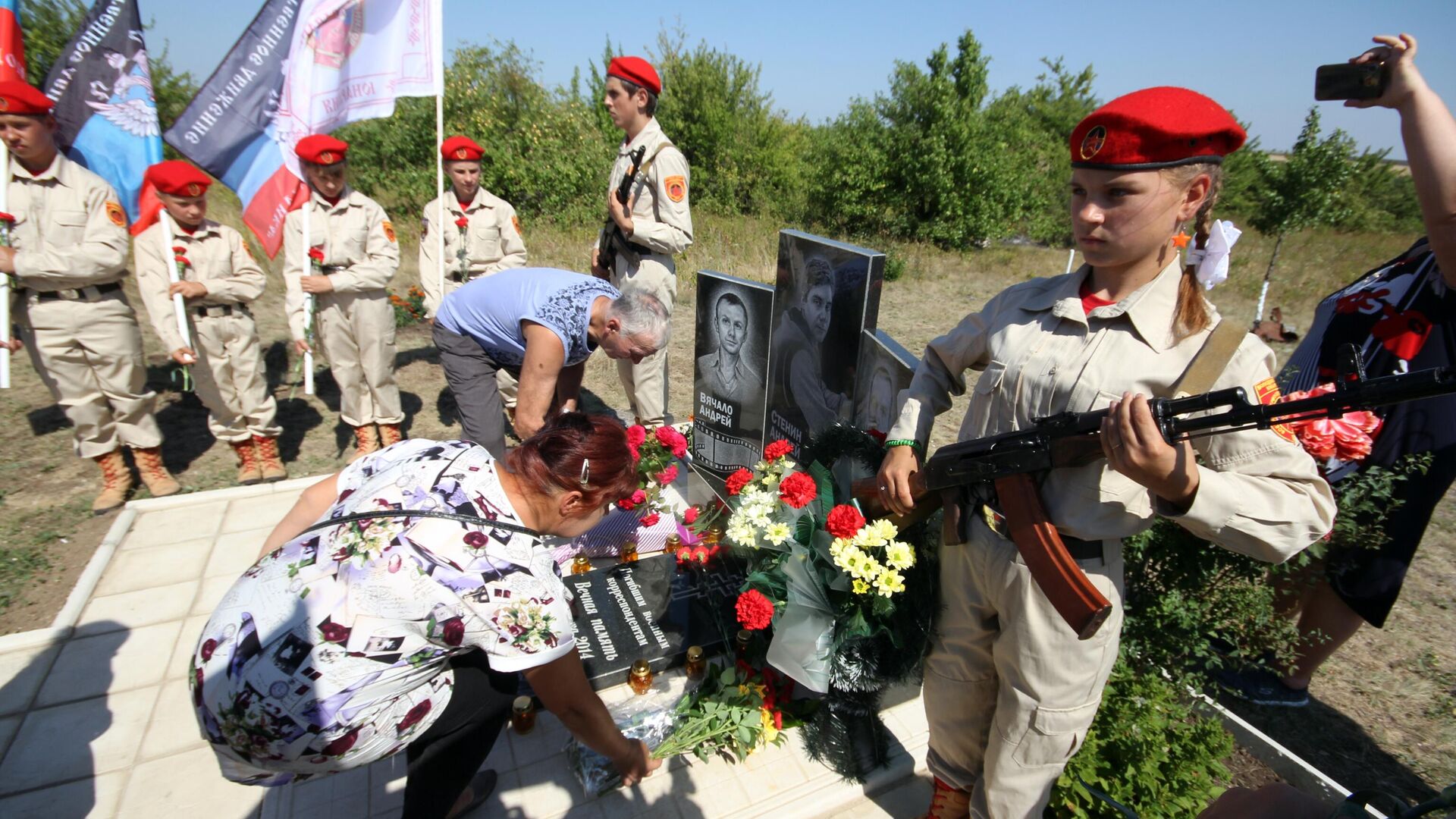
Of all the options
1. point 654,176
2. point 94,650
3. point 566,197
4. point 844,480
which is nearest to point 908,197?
point 566,197

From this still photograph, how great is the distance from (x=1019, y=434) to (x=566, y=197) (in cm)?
1675

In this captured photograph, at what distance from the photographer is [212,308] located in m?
4.81

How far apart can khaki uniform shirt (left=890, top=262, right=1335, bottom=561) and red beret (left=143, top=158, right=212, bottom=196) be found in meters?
5.14

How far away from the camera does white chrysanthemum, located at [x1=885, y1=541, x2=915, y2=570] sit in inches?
90.5

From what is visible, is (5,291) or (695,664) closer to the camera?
(695,664)

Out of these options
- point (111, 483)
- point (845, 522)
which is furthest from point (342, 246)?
point (845, 522)

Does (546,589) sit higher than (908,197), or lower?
lower

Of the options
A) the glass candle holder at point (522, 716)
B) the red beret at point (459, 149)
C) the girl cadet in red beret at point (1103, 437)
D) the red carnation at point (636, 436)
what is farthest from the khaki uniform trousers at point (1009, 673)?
the red beret at point (459, 149)

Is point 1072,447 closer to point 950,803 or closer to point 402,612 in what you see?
point 950,803

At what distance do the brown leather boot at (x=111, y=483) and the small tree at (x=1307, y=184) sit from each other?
13103mm

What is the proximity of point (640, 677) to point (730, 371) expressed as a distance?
93.8 inches

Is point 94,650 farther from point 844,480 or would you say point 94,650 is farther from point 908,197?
point 908,197

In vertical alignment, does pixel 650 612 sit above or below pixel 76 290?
below

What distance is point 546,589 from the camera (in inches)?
70.8
